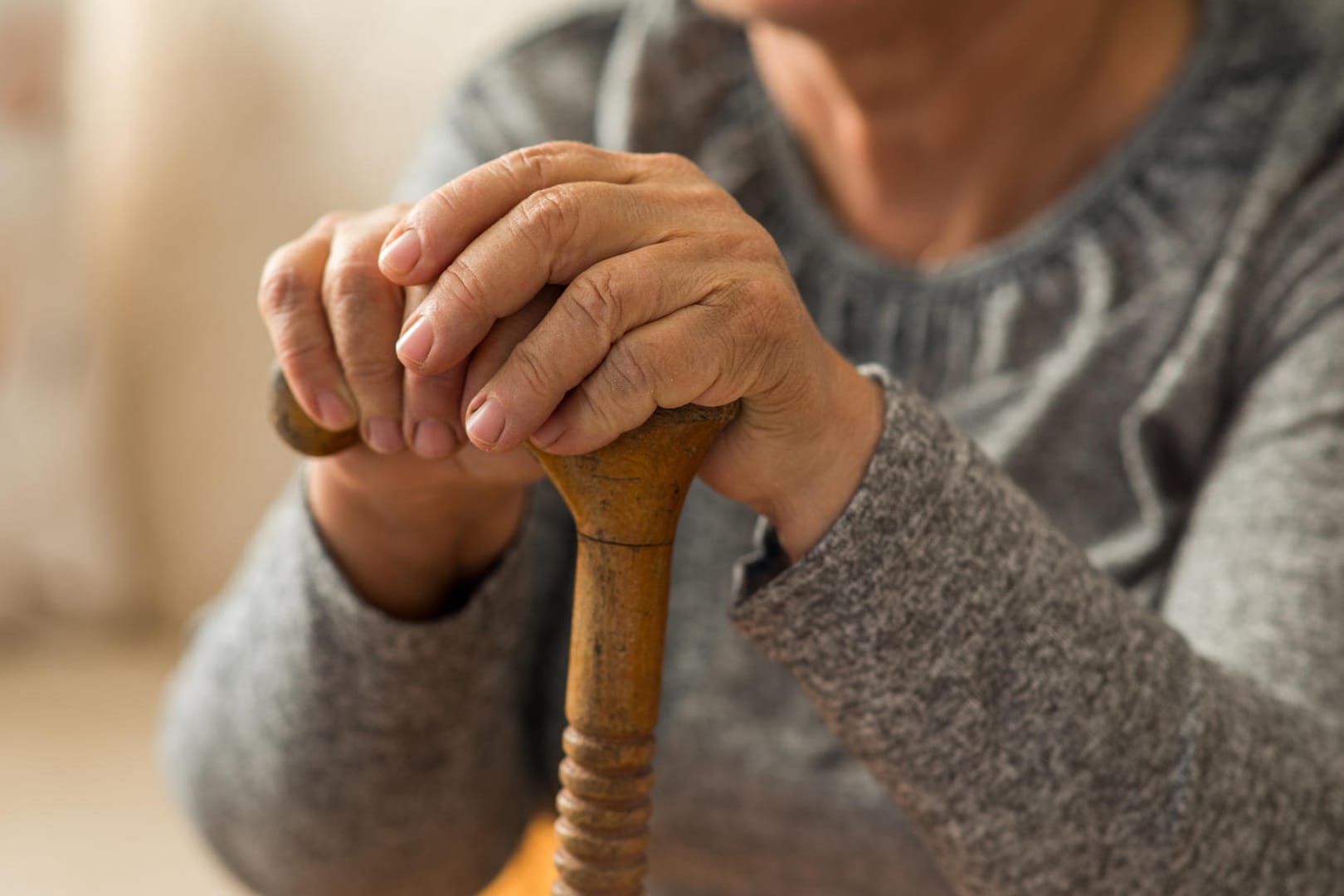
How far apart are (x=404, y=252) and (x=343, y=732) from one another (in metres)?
0.32

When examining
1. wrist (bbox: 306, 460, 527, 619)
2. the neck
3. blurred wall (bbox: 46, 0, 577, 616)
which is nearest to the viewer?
wrist (bbox: 306, 460, 527, 619)

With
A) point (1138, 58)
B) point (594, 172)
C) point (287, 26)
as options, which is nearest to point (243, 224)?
point (287, 26)

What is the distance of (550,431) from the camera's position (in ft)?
1.34

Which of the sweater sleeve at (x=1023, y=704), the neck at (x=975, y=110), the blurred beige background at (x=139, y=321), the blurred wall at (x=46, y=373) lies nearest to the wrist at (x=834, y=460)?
the sweater sleeve at (x=1023, y=704)

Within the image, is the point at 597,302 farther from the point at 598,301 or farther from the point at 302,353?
the point at 302,353

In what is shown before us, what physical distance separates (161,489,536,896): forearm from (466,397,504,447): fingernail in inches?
8.2

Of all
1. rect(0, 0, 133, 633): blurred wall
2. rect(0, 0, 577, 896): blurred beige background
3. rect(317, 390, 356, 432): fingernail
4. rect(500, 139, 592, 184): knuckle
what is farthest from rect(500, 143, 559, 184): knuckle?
rect(0, 0, 133, 633): blurred wall

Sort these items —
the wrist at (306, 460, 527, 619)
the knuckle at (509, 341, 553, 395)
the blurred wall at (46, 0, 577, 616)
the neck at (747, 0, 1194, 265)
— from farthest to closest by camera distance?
1. the blurred wall at (46, 0, 577, 616)
2. the neck at (747, 0, 1194, 265)
3. the wrist at (306, 460, 527, 619)
4. the knuckle at (509, 341, 553, 395)

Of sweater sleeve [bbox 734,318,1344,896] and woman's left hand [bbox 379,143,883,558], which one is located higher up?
woman's left hand [bbox 379,143,883,558]

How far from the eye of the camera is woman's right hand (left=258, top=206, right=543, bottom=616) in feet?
1.46

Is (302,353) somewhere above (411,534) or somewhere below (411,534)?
above

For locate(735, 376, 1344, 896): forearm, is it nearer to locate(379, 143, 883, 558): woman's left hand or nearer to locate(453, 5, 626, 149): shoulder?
locate(379, 143, 883, 558): woman's left hand

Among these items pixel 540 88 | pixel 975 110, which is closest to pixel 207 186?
pixel 540 88

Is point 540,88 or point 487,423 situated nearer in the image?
point 487,423
